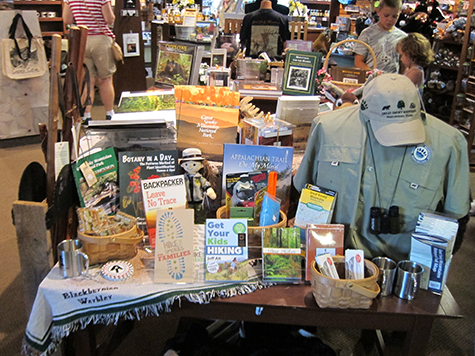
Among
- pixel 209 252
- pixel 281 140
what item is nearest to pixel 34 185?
pixel 209 252

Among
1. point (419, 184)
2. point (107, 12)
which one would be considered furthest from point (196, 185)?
point (107, 12)

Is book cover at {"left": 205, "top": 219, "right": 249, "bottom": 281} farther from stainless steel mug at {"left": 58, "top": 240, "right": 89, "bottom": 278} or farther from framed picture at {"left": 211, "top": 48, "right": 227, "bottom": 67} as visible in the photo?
framed picture at {"left": 211, "top": 48, "right": 227, "bottom": 67}

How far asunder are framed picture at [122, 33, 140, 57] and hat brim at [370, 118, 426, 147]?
230 inches

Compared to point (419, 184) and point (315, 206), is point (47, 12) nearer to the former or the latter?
point (315, 206)

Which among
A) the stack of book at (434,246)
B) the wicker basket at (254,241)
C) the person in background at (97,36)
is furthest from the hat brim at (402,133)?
the person in background at (97,36)

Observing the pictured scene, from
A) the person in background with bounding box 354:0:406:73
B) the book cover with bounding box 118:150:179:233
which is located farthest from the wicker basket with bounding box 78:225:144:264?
the person in background with bounding box 354:0:406:73

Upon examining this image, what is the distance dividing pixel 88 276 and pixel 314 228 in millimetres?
813

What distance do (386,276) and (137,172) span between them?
1.04 meters

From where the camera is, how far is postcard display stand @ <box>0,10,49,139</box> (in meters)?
4.53

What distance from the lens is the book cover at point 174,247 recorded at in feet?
4.99

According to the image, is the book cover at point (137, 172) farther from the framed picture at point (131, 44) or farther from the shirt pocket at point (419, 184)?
the framed picture at point (131, 44)

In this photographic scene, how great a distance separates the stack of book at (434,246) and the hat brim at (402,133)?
27 centimetres

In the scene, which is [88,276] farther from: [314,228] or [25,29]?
[25,29]

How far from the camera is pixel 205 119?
6.71 feet
